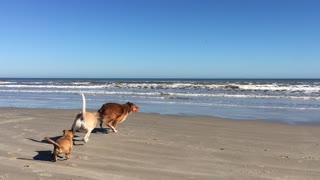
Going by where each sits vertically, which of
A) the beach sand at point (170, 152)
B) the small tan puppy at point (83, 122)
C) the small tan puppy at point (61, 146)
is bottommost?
the beach sand at point (170, 152)

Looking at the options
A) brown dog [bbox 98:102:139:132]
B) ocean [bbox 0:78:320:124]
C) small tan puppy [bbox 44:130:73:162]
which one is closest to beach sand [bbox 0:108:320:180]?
small tan puppy [bbox 44:130:73:162]

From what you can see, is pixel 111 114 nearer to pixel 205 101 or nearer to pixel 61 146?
pixel 61 146

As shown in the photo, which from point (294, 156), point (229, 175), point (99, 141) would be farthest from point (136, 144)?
point (294, 156)

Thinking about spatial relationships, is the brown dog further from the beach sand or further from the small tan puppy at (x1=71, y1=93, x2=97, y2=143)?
the small tan puppy at (x1=71, y1=93, x2=97, y2=143)

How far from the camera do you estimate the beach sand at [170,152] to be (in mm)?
4906

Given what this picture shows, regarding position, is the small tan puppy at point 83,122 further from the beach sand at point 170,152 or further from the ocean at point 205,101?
the ocean at point 205,101

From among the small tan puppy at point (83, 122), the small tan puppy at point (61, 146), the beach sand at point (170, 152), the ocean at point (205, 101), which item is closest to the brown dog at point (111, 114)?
the beach sand at point (170, 152)

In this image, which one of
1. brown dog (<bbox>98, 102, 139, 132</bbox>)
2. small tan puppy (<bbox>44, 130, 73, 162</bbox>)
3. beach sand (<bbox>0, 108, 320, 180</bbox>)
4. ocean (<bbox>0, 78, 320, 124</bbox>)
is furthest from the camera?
ocean (<bbox>0, 78, 320, 124</bbox>)

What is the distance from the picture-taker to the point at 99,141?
7.23 meters

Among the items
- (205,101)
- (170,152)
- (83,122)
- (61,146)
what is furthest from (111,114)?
(205,101)

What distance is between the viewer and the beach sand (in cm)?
491

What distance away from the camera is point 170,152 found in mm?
6195

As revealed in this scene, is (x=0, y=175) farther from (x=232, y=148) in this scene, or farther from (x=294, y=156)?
(x=294, y=156)

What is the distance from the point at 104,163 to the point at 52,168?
0.81 metres
